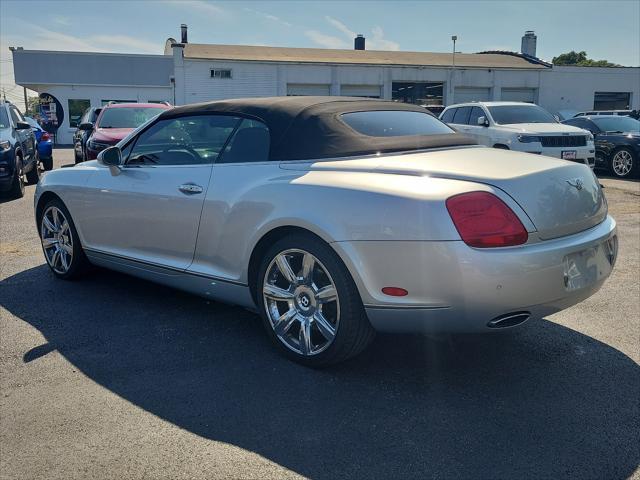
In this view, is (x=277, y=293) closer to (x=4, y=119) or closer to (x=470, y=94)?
(x=4, y=119)

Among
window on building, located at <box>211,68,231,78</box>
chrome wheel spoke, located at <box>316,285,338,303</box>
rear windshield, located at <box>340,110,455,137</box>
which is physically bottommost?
chrome wheel spoke, located at <box>316,285,338,303</box>

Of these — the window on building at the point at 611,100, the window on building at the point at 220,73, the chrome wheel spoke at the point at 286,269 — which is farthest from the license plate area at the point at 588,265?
the window on building at the point at 611,100

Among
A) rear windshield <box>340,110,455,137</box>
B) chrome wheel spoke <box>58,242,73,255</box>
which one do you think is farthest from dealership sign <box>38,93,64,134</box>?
rear windshield <box>340,110,455,137</box>

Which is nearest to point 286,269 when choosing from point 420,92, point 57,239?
point 57,239

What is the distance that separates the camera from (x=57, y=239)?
5.26 meters

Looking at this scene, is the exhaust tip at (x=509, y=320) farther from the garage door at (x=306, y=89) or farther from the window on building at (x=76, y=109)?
the window on building at (x=76, y=109)

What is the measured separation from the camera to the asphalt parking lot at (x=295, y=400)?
2562 millimetres

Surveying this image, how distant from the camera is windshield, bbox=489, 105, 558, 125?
12.6 m

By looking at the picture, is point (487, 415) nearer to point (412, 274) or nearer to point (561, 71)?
point (412, 274)

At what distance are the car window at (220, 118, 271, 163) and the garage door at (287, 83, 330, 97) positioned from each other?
29923 mm

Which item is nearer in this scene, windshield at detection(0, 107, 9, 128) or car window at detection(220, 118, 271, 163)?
car window at detection(220, 118, 271, 163)

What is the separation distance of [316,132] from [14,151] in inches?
330

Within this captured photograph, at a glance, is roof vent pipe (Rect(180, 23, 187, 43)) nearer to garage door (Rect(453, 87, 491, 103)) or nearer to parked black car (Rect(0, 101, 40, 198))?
garage door (Rect(453, 87, 491, 103))

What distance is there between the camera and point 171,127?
14.8ft
